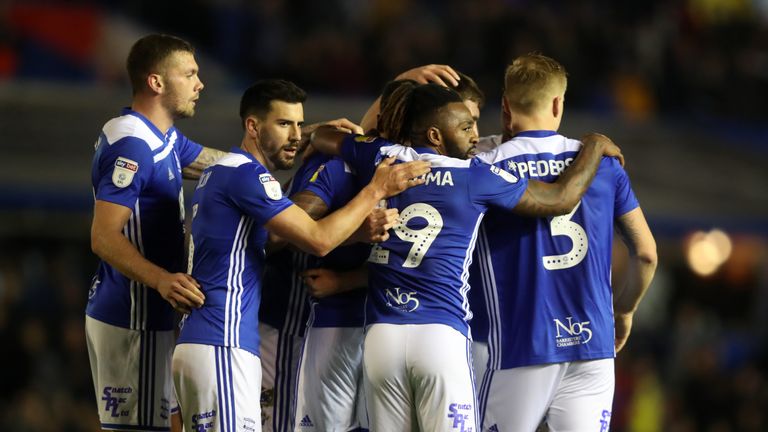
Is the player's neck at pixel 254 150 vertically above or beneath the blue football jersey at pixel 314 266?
above

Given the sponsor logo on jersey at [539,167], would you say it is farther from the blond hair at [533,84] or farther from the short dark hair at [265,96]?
the short dark hair at [265,96]

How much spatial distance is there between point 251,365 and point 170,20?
11.2 meters

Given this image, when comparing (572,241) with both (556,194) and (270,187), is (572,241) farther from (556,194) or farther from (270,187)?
(270,187)

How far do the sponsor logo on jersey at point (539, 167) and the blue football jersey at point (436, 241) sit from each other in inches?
9.0

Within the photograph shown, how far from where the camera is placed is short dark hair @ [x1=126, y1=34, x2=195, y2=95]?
6.57 metres

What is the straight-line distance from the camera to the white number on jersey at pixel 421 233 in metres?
6.02

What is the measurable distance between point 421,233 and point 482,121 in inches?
399

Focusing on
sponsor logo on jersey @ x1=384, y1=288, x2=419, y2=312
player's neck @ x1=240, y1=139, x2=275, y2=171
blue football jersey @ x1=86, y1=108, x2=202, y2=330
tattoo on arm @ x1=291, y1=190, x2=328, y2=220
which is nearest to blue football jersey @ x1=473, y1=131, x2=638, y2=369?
sponsor logo on jersey @ x1=384, y1=288, x2=419, y2=312

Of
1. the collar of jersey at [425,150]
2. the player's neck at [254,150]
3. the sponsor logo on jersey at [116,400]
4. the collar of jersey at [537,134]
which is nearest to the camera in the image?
the collar of jersey at [425,150]

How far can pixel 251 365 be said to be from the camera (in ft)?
19.7

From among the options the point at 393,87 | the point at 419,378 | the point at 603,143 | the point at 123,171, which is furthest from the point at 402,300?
the point at 123,171

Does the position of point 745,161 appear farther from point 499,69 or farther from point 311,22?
point 311,22

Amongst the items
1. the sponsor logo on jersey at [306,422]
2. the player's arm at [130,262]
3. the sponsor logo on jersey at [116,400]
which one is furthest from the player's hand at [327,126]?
the sponsor logo on jersey at [116,400]

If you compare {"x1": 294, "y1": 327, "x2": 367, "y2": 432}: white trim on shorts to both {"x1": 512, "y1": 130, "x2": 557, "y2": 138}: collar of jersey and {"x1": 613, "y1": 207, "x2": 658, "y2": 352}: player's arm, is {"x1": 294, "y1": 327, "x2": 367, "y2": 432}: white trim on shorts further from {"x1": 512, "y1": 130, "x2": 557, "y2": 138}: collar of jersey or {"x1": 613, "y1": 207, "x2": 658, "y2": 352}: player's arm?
{"x1": 613, "y1": 207, "x2": 658, "y2": 352}: player's arm
